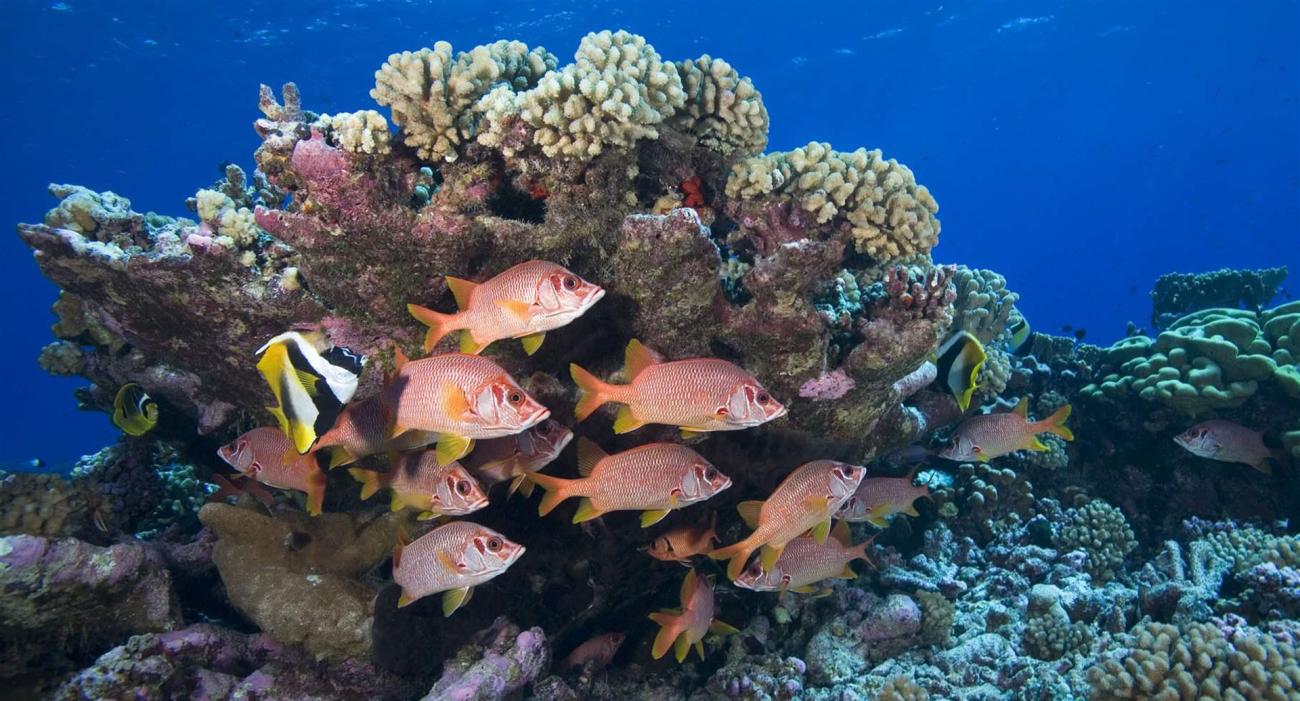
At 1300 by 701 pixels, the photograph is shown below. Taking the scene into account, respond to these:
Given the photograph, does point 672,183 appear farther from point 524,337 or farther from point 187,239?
point 187,239

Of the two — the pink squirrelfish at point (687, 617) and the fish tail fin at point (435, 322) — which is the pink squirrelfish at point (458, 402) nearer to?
the fish tail fin at point (435, 322)

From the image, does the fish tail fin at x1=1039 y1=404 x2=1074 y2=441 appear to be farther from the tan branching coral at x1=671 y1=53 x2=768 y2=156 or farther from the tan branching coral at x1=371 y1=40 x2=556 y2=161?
the tan branching coral at x1=371 y1=40 x2=556 y2=161

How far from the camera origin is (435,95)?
402 cm

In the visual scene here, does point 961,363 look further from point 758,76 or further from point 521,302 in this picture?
point 758,76

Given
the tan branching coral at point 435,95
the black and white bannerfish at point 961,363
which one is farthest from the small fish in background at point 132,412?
the black and white bannerfish at point 961,363

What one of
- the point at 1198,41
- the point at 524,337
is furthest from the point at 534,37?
the point at 1198,41

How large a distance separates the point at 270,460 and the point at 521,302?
88.5 inches

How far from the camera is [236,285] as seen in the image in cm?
410

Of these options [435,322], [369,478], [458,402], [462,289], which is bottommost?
[369,478]

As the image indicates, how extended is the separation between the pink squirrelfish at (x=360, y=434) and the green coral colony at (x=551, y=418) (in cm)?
4

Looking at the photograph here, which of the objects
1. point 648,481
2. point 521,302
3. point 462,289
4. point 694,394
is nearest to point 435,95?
point 462,289

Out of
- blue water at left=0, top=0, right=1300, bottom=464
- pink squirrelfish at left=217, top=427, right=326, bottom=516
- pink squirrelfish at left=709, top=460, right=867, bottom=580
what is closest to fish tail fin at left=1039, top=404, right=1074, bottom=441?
pink squirrelfish at left=709, top=460, right=867, bottom=580

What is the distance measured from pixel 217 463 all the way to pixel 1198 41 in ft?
242

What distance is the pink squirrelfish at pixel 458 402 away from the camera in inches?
114
